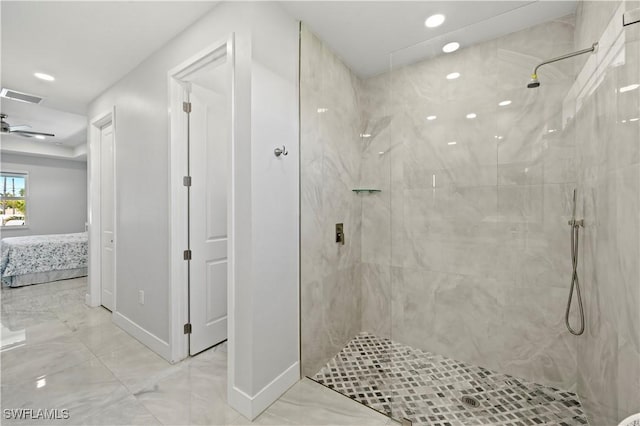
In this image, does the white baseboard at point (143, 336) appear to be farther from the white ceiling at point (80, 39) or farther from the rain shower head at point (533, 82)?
the rain shower head at point (533, 82)

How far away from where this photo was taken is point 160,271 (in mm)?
2221

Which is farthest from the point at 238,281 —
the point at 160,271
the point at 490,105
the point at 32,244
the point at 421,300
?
the point at 32,244

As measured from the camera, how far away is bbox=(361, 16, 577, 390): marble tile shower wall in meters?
1.60

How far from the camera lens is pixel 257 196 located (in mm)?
1577

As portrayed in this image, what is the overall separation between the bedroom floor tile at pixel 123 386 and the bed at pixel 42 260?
81.8 inches

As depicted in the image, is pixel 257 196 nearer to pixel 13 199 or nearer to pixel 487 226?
pixel 487 226

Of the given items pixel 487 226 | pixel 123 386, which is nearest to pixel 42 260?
pixel 123 386

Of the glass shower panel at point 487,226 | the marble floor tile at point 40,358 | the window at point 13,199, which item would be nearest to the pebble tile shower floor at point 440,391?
the glass shower panel at point 487,226

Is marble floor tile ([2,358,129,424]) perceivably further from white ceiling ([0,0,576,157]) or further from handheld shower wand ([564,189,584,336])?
handheld shower wand ([564,189,584,336])

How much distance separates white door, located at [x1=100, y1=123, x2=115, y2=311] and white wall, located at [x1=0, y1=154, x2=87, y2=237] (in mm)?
Result: 4745

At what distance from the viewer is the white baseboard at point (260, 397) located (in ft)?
5.07

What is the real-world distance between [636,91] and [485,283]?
4.15 ft

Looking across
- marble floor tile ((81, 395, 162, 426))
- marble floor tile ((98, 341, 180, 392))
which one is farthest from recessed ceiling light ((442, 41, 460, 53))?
marble floor tile ((98, 341, 180, 392))

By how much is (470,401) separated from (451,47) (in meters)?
2.33
